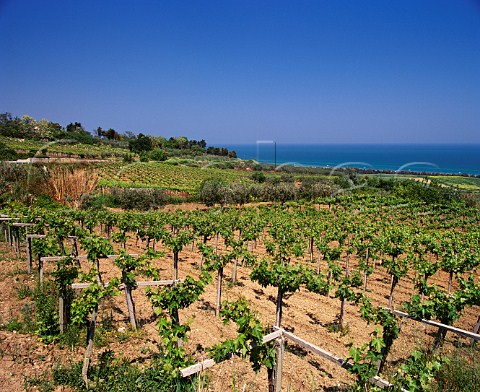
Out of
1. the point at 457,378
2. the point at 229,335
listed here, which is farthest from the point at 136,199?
the point at 457,378

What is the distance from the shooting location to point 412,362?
4367 mm

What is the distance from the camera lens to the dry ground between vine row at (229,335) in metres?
5.42

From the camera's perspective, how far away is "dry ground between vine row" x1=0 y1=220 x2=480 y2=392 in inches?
213

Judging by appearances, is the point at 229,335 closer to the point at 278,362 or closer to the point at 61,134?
the point at 278,362

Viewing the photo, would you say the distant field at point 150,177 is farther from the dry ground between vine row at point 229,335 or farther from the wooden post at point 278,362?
the wooden post at point 278,362

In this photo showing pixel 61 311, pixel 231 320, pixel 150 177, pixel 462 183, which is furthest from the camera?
pixel 462 183

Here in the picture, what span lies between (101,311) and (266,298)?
16.2ft

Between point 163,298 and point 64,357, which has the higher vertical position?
point 163,298

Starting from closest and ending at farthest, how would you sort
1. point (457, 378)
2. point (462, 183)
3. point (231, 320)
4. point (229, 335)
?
point (457, 378), point (229, 335), point (231, 320), point (462, 183)

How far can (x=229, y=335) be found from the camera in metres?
7.21

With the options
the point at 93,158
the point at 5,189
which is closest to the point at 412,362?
the point at 5,189

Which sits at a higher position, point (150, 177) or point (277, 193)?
point (150, 177)

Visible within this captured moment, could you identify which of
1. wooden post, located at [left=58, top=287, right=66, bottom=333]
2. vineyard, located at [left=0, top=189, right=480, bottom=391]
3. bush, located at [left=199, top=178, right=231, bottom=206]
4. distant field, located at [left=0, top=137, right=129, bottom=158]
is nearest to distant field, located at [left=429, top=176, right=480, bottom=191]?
bush, located at [left=199, top=178, right=231, bottom=206]

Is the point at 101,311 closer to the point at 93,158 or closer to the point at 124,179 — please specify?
the point at 124,179
